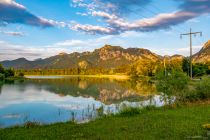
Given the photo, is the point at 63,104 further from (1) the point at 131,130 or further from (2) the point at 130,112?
(1) the point at 131,130

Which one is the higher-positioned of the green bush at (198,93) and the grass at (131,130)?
the green bush at (198,93)

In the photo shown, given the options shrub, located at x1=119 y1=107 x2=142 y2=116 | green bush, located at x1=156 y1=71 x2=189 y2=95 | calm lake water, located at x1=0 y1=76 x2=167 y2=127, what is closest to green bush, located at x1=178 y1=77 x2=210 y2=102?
green bush, located at x1=156 y1=71 x2=189 y2=95

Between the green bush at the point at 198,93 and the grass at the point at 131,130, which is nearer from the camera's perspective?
the grass at the point at 131,130

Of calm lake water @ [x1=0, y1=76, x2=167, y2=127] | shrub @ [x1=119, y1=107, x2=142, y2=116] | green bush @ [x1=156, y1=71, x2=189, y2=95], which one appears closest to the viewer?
shrub @ [x1=119, y1=107, x2=142, y2=116]

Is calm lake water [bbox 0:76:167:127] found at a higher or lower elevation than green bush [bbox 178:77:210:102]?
lower

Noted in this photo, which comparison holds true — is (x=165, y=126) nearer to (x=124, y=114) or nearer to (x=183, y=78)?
(x=124, y=114)

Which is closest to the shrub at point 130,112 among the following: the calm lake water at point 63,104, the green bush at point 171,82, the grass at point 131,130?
the calm lake water at point 63,104

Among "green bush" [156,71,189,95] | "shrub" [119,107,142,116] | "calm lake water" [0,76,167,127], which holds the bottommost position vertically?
"calm lake water" [0,76,167,127]

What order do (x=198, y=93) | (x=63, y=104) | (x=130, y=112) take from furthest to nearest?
(x=63, y=104), (x=198, y=93), (x=130, y=112)

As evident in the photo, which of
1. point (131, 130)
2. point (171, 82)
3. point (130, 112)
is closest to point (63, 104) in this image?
point (171, 82)

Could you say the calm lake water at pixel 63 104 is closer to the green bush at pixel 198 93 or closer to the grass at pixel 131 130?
the green bush at pixel 198 93

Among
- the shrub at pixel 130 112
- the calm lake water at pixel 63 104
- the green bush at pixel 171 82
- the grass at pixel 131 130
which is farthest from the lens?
the green bush at pixel 171 82

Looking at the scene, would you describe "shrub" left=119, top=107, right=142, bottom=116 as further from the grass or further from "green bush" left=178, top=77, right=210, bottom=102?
"green bush" left=178, top=77, right=210, bottom=102

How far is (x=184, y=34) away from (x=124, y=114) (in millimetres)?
35092
